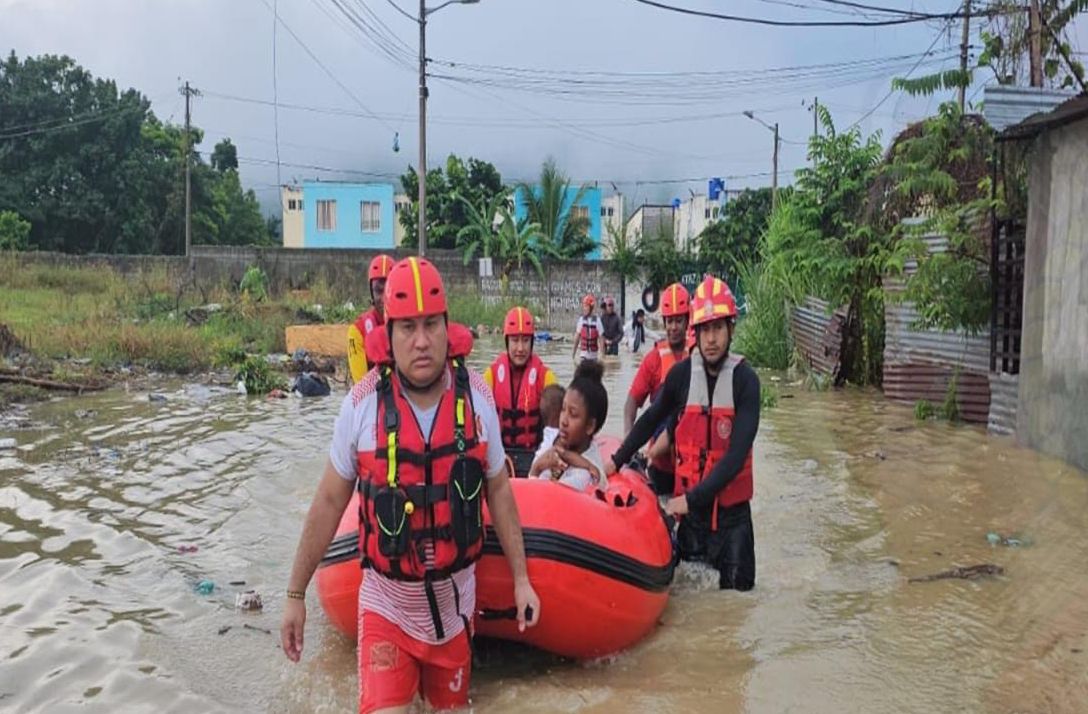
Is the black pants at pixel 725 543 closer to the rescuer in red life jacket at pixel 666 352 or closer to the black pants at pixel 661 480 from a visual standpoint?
the black pants at pixel 661 480

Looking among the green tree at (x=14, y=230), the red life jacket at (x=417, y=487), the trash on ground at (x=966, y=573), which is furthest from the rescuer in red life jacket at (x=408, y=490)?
the green tree at (x=14, y=230)

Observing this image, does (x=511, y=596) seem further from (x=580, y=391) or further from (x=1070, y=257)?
(x=1070, y=257)

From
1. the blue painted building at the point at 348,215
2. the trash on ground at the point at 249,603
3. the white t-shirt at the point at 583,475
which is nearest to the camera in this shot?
the white t-shirt at the point at 583,475

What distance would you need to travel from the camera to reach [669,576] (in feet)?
14.3

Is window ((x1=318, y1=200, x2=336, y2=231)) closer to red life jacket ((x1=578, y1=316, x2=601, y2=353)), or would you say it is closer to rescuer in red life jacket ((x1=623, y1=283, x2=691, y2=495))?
red life jacket ((x1=578, y1=316, x2=601, y2=353))

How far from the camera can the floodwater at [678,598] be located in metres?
3.96

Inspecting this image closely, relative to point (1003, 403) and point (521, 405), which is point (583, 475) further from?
point (1003, 403)

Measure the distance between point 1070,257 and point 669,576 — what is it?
5.46 m

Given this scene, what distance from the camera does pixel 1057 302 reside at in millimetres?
8055

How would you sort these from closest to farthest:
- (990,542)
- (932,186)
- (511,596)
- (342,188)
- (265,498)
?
(511,596) < (990,542) < (265,498) < (932,186) < (342,188)

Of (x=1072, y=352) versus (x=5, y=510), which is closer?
(x=5, y=510)

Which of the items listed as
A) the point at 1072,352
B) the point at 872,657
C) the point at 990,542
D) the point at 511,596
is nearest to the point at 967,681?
the point at 872,657

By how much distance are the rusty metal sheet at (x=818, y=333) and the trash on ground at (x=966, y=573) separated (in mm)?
8376

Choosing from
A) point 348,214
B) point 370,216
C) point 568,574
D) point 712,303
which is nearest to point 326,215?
point 348,214
